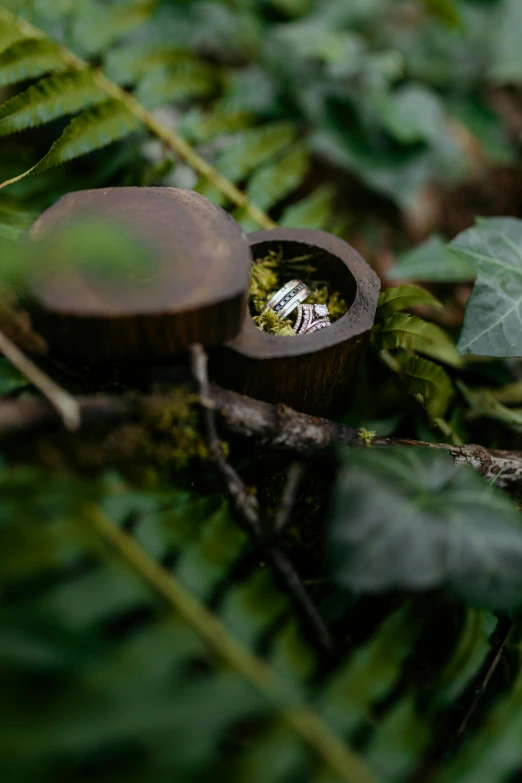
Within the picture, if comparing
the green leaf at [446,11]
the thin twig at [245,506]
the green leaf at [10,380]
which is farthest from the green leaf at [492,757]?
the green leaf at [446,11]

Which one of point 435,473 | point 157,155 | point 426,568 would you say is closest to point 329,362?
point 435,473

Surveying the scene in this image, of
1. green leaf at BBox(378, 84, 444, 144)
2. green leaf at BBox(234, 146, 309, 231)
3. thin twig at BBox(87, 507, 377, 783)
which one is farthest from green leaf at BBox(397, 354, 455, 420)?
green leaf at BBox(378, 84, 444, 144)

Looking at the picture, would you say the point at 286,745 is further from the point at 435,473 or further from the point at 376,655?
the point at 435,473

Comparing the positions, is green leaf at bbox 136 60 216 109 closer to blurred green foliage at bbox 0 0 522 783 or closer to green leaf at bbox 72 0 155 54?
blurred green foliage at bbox 0 0 522 783

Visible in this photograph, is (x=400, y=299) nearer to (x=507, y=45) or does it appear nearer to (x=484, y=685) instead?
(x=484, y=685)

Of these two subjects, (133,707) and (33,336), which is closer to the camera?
(133,707)
